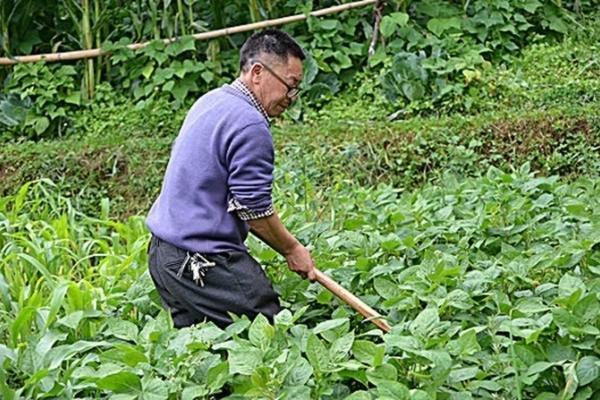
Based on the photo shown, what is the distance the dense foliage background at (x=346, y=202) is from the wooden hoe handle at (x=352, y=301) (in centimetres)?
5

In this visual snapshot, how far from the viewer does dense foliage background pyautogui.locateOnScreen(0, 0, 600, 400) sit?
265 cm

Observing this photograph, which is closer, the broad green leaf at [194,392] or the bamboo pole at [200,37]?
the broad green leaf at [194,392]

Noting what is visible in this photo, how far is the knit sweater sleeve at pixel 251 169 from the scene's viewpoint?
3.29 m

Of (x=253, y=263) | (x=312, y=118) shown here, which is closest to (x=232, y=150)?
(x=253, y=263)

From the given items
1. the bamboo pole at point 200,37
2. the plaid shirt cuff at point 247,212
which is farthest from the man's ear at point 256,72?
the bamboo pole at point 200,37

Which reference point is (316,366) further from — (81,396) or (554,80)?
(554,80)

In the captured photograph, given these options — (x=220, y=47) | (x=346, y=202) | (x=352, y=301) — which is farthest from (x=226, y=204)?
(x=220, y=47)

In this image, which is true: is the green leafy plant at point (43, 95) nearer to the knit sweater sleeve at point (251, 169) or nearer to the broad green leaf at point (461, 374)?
the knit sweater sleeve at point (251, 169)

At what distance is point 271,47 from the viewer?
347cm

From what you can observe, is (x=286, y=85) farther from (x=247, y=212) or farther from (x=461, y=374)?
(x=461, y=374)

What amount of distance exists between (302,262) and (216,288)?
0.30 meters

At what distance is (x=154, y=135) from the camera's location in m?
8.23

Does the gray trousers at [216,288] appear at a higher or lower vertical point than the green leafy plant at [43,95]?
higher

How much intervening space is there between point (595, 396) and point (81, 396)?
1356mm
